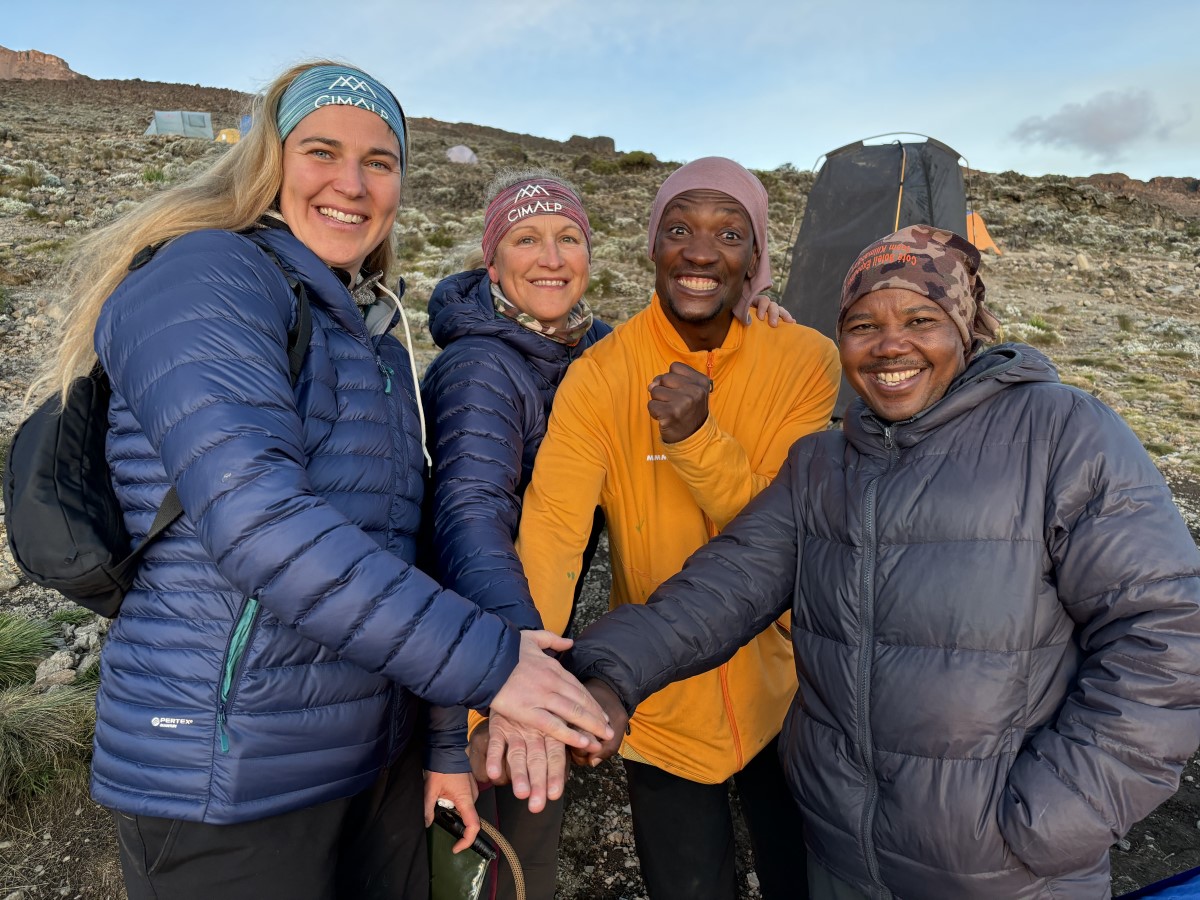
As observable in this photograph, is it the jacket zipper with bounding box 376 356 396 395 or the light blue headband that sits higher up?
the light blue headband

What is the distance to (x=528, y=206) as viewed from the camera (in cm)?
288

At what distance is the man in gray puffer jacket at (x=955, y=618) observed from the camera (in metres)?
1.56

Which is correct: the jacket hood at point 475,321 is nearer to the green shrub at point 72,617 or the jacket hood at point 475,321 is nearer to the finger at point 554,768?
the finger at point 554,768

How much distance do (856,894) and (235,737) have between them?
1.58 m

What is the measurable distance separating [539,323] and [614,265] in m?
12.8

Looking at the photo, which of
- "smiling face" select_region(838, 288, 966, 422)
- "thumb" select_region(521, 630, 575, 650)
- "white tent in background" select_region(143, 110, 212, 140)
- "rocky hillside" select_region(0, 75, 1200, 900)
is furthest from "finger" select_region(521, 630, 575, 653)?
"white tent in background" select_region(143, 110, 212, 140)

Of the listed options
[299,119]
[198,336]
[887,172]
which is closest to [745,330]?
[299,119]

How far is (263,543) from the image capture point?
150 centimetres

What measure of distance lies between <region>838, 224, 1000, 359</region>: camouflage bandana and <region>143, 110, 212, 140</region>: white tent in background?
2964cm

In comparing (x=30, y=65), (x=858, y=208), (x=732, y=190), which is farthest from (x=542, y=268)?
(x=30, y=65)

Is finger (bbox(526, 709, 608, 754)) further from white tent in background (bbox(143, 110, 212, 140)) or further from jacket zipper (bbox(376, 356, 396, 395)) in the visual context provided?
white tent in background (bbox(143, 110, 212, 140))

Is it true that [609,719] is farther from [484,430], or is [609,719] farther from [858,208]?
[858,208]

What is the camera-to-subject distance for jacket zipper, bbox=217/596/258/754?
1667mm

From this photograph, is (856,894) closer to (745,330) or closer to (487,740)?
(487,740)
